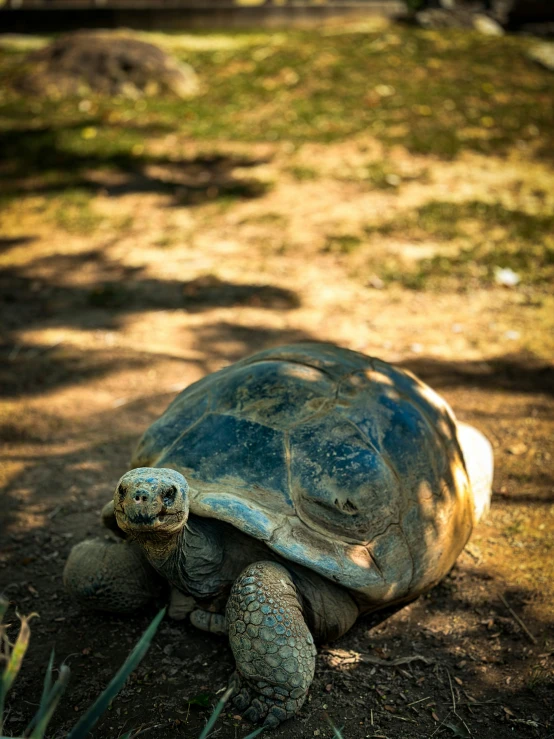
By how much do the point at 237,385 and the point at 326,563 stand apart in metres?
0.71

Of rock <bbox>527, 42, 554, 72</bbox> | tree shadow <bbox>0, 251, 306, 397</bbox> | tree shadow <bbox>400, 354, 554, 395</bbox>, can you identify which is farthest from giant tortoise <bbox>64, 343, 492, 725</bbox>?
rock <bbox>527, 42, 554, 72</bbox>

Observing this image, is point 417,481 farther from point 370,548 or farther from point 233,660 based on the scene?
point 233,660

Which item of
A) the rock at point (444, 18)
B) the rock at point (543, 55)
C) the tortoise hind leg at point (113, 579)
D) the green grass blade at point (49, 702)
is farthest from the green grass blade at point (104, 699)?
the rock at point (444, 18)

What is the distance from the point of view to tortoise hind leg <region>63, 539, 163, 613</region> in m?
2.53

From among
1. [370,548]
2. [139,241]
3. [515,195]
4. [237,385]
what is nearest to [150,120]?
[139,241]

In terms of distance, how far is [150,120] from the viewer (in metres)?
7.90

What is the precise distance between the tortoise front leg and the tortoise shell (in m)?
0.15

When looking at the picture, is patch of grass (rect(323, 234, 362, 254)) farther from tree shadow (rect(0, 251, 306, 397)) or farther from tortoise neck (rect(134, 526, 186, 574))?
tortoise neck (rect(134, 526, 186, 574))

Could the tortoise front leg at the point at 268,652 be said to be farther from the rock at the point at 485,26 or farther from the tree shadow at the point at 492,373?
the rock at the point at 485,26

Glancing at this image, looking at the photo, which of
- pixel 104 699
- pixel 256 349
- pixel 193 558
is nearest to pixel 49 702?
pixel 104 699

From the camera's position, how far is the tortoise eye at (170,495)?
2072 millimetres

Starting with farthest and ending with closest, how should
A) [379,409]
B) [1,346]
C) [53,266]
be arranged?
[53,266] < [1,346] < [379,409]

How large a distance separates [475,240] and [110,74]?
16.4 ft

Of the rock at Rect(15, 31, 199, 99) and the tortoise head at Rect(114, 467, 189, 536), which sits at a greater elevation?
the tortoise head at Rect(114, 467, 189, 536)
